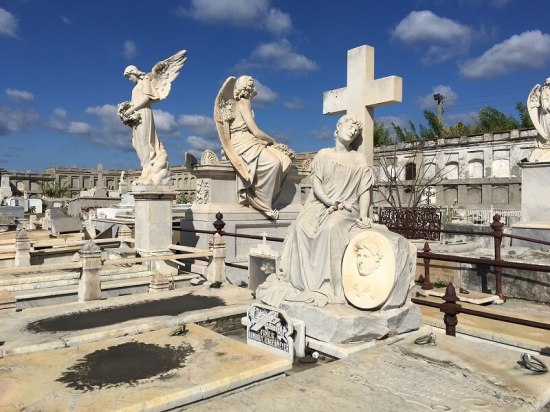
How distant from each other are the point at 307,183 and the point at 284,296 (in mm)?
21884

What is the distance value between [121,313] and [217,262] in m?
2.58

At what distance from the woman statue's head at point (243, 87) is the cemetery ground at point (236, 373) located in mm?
5589

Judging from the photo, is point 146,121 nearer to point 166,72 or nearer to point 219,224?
point 166,72

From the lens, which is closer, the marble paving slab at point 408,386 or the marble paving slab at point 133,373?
the marble paving slab at point 408,386

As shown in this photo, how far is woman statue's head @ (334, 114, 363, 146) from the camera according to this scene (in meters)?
5.23

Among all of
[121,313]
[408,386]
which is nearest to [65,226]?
[121,313]

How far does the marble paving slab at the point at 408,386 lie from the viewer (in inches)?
116

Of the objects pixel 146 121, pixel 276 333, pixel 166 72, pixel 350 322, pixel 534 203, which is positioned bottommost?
pixel 276 333

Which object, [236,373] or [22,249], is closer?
[236,373]

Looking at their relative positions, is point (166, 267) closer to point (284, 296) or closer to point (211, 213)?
point (211, 213)

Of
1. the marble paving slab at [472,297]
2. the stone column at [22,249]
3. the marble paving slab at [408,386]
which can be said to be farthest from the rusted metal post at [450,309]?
the stone column at [22,249]

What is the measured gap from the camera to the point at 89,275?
654 centimetres

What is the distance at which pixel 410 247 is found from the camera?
15.2ft

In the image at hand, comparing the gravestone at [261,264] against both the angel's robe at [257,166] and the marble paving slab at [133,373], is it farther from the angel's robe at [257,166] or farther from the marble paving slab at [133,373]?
the angel's robe at [257,166]
